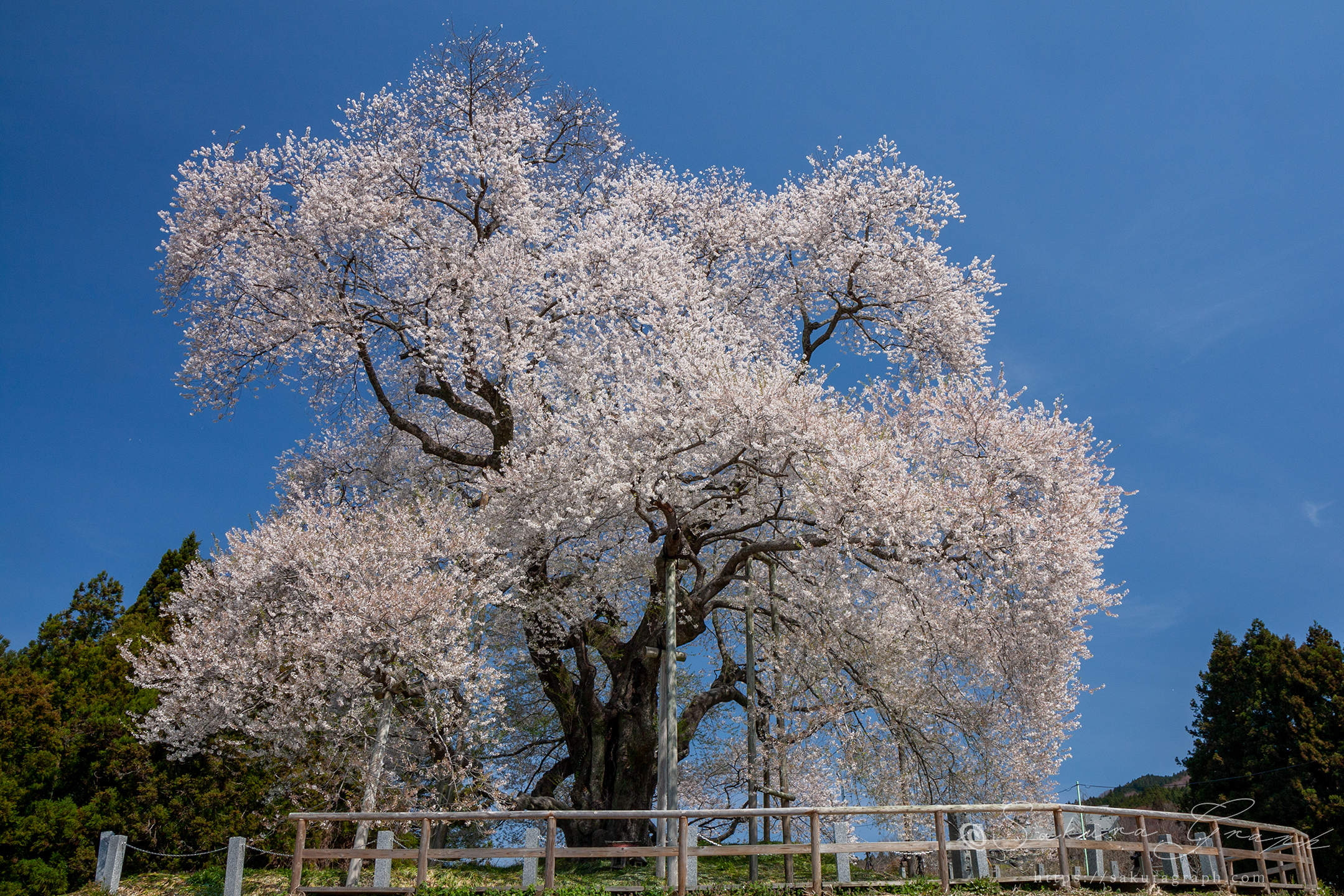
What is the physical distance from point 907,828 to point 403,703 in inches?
403

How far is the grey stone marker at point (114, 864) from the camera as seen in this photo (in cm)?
1684

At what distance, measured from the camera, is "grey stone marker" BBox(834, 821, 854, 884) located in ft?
42.1

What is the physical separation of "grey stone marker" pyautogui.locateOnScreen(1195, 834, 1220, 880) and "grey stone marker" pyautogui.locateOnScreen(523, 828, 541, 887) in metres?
10.4

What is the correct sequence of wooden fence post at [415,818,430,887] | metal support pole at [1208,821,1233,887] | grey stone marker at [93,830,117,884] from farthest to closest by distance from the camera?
grey stone marker at [93,830,117,884] → metal support pole at [1208,821,1233,887] → wooden fence post at [415,818,430,887]

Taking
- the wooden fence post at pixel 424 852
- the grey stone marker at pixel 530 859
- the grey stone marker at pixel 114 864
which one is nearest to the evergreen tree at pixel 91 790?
the grey stone marker at pixel 114 864

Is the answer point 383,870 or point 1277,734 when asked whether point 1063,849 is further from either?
point 1277,734

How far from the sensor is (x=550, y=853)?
40.7ft

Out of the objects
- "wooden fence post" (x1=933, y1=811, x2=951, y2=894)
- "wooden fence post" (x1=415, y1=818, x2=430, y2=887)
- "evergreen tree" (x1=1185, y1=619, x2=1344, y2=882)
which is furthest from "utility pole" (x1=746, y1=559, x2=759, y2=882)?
"evergreen tree" (x1=1185, y1=619, x2=1344, y2=882)

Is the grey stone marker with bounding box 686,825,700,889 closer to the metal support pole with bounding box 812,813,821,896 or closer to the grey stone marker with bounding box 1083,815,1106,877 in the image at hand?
the metal support pole with bounding box 812,813,821,896

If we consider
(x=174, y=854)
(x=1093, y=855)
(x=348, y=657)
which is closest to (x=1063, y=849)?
(x=1093, y=855)

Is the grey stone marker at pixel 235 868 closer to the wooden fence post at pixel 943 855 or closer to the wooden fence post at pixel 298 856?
the wooden fence post at pixel 298 856

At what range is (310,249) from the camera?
21828mm

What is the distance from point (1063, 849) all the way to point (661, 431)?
32.2 feet

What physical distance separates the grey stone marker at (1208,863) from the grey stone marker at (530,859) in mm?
10429
